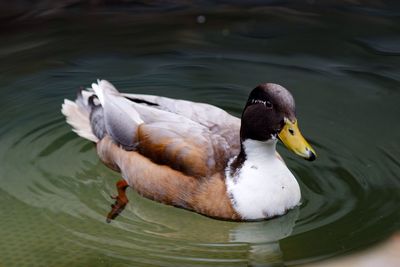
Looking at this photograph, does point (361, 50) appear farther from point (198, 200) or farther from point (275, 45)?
point (198, 200)

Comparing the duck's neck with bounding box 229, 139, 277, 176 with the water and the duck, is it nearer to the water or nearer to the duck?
the duck

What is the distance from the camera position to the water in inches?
209

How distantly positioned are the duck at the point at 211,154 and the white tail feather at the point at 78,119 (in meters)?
0.44

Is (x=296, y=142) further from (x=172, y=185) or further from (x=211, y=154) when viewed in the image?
(x=172, y=185)

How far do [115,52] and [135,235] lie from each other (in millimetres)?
3349

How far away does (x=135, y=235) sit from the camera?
5.39 meters

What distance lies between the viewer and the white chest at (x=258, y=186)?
5.48 metres

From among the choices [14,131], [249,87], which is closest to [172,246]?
[14,131]

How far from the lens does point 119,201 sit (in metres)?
5.82

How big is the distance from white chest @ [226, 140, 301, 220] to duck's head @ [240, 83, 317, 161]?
0.11 m

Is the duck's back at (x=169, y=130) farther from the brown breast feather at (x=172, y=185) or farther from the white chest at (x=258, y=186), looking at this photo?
the white chest at (x=258, y=186)

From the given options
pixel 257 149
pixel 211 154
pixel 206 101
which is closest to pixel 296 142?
pixel 257 149

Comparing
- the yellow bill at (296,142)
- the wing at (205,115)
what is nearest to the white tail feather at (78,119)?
the wing at (205,115)

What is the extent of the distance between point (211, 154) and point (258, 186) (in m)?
0.39
